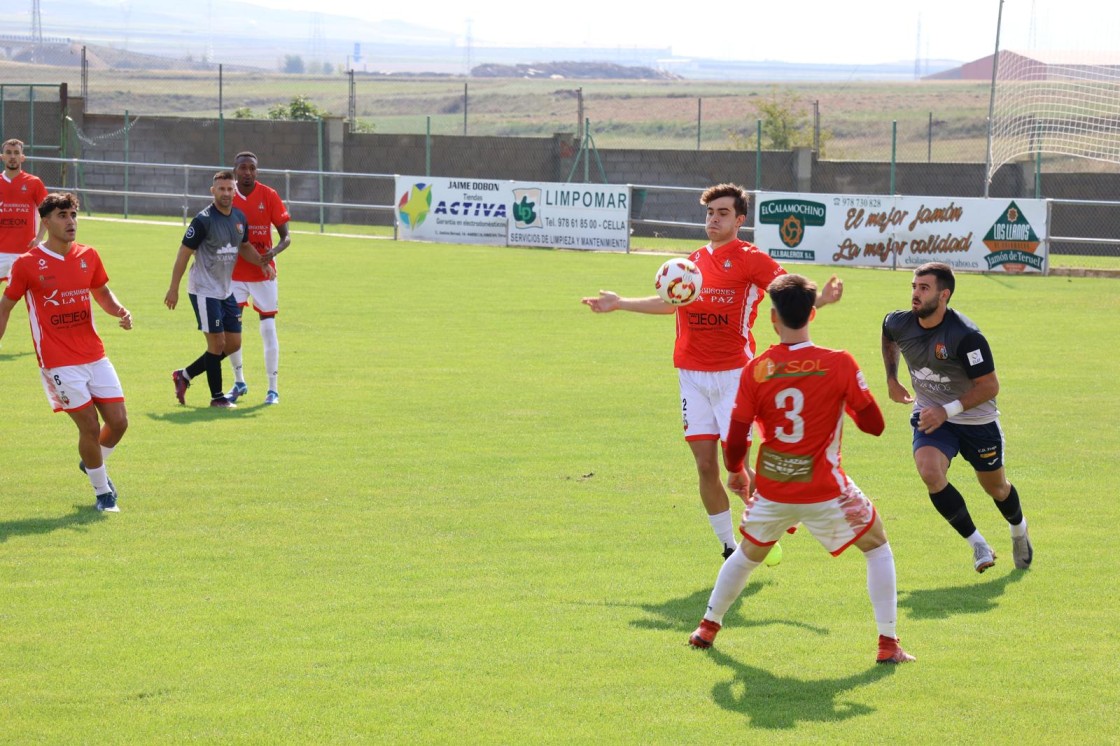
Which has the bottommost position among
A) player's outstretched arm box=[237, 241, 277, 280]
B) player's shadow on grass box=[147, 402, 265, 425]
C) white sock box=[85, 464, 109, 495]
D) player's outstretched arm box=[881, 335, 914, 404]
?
player's shadow on grass box=[147, 402, 265, 425]

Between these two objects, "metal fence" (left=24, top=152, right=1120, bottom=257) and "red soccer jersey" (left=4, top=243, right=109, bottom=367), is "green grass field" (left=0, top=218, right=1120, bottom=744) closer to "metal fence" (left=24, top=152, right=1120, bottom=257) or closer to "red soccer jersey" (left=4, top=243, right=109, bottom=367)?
"red soccer jersey" (left=4, top=243, right=109, bottom=367)

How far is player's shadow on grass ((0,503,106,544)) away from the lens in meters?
8.48

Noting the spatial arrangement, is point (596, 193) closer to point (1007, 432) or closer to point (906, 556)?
point (1007, 432)

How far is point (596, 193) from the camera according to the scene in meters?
30.2

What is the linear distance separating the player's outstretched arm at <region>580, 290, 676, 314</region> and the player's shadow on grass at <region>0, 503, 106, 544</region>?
12.4 feet

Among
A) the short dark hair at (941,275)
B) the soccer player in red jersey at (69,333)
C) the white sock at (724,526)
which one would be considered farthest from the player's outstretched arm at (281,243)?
A: the short dark hair at (941,275)

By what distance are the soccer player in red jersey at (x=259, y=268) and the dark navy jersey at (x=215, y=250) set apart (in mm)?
390

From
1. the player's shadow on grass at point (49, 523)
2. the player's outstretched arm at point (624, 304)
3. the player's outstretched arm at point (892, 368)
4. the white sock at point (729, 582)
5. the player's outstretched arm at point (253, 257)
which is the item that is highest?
the player's outstretched arm at point (624, 304)

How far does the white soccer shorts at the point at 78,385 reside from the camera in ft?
29.4

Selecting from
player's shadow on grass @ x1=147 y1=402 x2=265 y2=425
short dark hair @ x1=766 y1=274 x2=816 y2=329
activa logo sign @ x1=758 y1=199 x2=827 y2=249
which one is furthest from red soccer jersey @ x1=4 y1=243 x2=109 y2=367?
activa logo sign @ x1=758 y1=199 x2=827 y2=249

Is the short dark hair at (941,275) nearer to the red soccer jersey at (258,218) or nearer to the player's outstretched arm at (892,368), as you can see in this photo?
the player's outstretched arm at (892,368)

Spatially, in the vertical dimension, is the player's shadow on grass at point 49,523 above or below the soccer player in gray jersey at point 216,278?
below

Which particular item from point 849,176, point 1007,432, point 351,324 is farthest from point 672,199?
A: point 1007,432

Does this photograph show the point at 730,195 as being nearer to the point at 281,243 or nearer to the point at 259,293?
the point at 281,243
